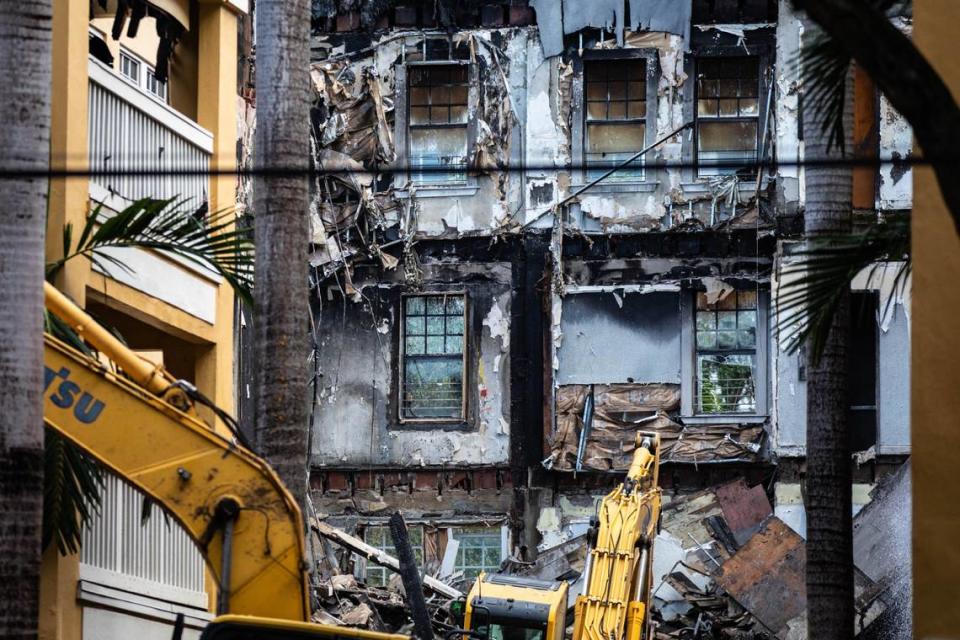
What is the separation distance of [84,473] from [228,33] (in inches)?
263

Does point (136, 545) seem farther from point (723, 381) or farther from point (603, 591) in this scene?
point (723, 381)

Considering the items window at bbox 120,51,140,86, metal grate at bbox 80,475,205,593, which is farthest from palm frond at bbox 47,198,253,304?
window at bbox 120,51,140,86

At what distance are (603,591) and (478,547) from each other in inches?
414

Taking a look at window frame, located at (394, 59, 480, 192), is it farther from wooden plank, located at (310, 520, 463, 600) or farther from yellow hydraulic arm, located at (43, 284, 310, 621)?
yellow hydraulic arm, located at (43, 284, 310, 621)

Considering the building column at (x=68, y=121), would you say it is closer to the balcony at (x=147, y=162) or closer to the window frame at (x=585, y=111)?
the balcony at (x=147, y=162)

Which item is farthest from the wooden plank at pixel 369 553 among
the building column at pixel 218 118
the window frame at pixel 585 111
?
the building column at pixel 218 118

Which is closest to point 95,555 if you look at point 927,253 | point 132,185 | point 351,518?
point 132,185

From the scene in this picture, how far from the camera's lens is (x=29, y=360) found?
1093cm

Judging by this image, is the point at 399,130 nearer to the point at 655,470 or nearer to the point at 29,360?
the point at 655,470

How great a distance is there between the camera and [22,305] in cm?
1093

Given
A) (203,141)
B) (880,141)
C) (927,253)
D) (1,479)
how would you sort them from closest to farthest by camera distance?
(1,479) < (927,253) < (203,141) < (880,141)

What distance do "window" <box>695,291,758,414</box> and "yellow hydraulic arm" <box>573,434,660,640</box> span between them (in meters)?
8.79

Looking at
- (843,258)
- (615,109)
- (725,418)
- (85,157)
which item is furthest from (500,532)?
(843,258)

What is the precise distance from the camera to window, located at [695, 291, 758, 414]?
102 feet
